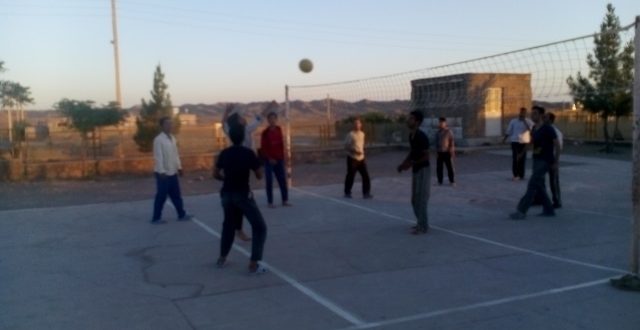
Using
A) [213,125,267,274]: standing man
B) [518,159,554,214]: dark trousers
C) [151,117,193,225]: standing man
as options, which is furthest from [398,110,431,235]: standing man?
[151,117,193,225]: standing man

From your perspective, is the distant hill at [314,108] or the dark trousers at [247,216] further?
the distant hill at [314,108]

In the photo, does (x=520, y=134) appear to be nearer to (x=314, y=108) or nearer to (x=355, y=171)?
(x=355, y=171)

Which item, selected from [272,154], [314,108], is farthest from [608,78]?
[314,108]

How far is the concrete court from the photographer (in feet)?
18.7

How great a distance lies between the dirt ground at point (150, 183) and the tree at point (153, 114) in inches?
184

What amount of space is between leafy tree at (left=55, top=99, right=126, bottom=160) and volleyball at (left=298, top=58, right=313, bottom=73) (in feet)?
33.2

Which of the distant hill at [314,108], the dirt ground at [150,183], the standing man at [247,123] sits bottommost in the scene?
the dirt ground at [150,183]

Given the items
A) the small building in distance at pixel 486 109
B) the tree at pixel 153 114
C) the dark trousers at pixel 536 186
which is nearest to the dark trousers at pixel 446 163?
the dark trousers at pixel 536 186

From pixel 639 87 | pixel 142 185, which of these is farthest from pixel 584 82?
pixel 639 87

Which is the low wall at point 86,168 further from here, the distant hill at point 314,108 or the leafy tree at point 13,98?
the leafy tree at point 13,98

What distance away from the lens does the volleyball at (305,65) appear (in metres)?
14.9

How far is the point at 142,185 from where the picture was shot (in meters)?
16.7

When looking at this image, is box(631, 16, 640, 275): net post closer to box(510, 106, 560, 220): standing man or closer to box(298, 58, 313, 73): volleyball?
box(510, 106, 560, 220): standing man

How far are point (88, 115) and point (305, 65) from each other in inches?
454
